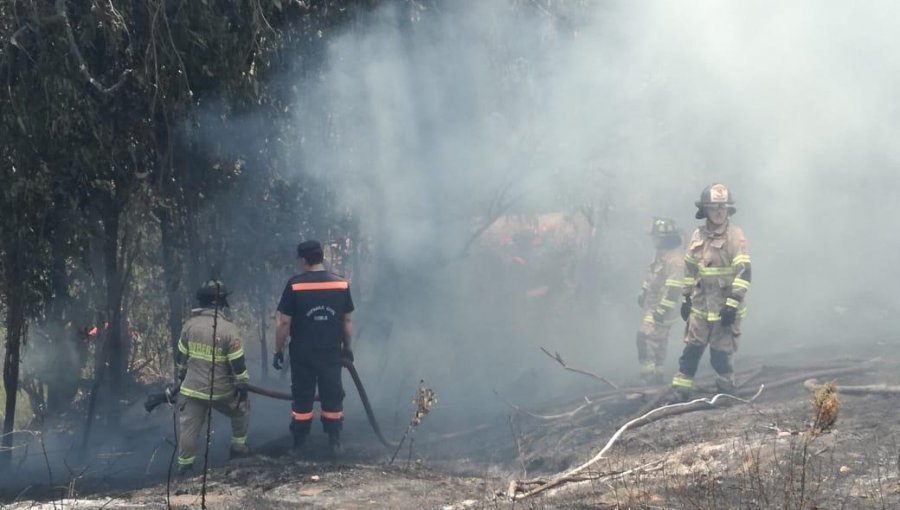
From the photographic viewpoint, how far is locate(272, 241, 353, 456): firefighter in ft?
23.4

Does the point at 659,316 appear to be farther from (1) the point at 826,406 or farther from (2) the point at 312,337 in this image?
(1) the point at 826,406

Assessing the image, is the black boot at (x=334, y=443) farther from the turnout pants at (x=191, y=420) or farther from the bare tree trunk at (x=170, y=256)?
the bare tree trunk at (x=170, y=256)

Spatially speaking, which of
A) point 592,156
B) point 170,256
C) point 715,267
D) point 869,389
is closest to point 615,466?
point 715,267

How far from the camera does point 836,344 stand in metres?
11.6

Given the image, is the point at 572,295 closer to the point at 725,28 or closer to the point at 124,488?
the point at 725,28

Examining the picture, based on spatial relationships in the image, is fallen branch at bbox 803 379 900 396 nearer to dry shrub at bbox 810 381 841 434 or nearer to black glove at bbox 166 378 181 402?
dry shrub at bbox 810 381 841 434

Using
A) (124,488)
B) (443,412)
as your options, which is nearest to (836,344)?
(443,412)

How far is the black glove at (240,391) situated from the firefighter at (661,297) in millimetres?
4742

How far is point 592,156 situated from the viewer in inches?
515

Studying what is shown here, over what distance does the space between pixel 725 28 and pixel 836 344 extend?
5.30 metres

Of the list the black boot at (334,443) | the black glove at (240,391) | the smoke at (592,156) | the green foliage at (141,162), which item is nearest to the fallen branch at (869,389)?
the smoke at (592,156)

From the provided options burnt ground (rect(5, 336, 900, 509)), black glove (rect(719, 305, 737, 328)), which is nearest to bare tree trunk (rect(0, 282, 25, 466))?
burnt ground (rect(5, 336, 900, 509))

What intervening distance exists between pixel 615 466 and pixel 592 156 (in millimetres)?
7542

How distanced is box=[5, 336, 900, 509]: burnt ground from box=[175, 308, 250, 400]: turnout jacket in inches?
23.9
